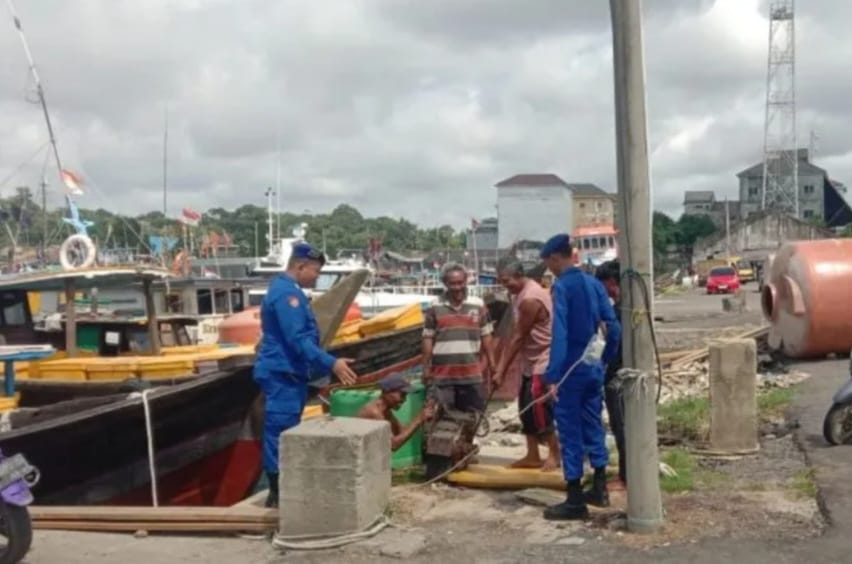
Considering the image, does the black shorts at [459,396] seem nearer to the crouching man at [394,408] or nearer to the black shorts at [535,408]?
the crouching man at [394,408]

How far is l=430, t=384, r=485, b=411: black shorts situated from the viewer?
26.0 feet

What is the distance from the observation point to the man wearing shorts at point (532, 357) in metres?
7.72

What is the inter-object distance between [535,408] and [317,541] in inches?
90.9

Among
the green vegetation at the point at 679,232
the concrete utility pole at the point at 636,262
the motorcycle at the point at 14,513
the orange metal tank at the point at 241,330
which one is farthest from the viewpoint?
the green vegetation at the point at 679,232

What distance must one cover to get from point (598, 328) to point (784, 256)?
9.88 metres

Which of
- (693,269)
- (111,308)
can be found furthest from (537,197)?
(111,308)

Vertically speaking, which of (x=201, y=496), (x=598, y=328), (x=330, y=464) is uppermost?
(x=598, y=328)

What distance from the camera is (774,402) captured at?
11336 mm

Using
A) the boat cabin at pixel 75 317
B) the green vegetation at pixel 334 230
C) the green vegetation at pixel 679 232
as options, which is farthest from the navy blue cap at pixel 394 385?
the green vegetation at pixel 679 232

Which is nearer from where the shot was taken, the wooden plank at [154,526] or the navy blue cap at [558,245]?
the wooden plank at [154,526]

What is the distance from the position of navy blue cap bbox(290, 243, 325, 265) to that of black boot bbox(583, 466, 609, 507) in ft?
8.12

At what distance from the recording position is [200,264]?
33.1 metres

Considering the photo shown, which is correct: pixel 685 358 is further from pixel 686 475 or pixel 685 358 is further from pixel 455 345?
pixel 455 345

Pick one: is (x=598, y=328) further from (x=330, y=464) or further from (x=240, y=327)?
(x=240, y=327)
